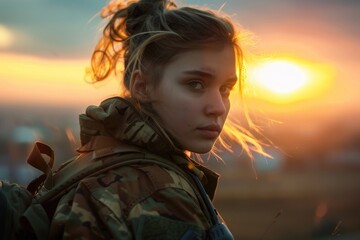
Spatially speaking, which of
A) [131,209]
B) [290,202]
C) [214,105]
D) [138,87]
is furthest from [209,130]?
[290,202]

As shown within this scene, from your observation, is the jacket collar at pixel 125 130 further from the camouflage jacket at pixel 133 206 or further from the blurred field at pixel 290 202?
the blurred field at pixel 290 202

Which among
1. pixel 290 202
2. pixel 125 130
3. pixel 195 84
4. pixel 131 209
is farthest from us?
pixel 290 202

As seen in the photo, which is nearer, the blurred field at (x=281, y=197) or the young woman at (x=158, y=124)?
the young woman at (x=158, y=124)

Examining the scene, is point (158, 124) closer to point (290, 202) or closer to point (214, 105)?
point (214, 105)

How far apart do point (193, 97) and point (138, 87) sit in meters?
0.31

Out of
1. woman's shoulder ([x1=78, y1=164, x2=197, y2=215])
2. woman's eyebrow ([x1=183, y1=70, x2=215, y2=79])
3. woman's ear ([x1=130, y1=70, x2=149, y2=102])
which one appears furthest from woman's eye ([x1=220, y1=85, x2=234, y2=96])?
woman's shoulder ([x1=78, y1=164, x2=197, y2=215])

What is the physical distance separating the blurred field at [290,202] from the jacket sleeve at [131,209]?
1807 centimetres

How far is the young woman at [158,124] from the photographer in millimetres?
2336

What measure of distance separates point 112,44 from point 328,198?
35.7m

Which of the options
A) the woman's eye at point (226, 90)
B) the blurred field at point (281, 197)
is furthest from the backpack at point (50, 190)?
the blurred field at point (281, 197)

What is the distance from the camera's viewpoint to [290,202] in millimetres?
36156

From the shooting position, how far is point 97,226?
2.33 m

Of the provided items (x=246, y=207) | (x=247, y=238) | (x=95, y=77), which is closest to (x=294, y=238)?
(x=247, y=238)

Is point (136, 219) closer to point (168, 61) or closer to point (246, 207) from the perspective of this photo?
point (168, 61)
